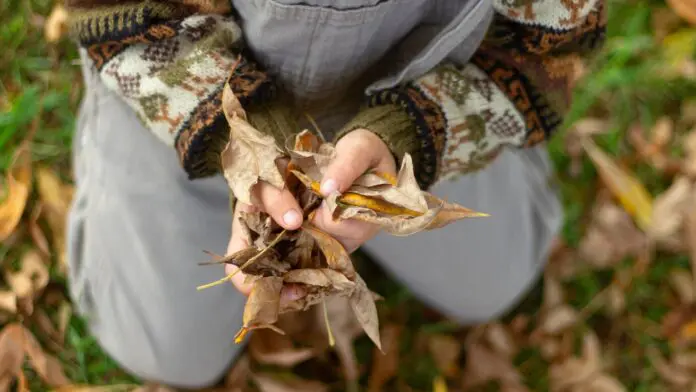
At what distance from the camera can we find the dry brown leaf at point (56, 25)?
1.06 m

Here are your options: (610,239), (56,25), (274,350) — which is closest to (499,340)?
(610,239)

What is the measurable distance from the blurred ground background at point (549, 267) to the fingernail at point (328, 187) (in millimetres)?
526

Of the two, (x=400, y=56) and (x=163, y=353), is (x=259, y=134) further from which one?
(x=163, y=353)

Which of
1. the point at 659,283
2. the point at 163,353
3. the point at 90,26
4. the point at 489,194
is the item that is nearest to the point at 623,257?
the point at 659,283

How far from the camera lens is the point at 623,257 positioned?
1.14m

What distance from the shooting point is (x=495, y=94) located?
0.68 m

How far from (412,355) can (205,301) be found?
0.39 m

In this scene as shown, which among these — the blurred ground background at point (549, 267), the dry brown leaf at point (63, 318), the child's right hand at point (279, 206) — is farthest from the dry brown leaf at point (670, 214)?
the dry brown leaf at point (63, 318)

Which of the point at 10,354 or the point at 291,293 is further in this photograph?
the point at 10,354

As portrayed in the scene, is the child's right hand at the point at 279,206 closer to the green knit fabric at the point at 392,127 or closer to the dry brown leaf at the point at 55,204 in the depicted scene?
the green knit fabric at the point at 392,127

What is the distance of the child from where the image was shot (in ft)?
2.01

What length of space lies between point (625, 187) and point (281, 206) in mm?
828

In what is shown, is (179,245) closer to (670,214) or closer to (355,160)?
(355,160)

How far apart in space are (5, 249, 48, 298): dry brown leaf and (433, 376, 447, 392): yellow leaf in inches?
25.0
